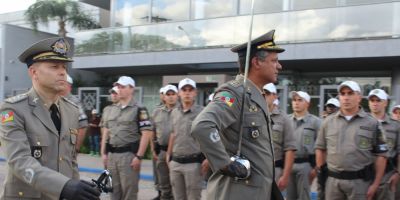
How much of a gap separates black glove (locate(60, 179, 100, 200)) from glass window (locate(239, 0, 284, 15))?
13.3 meters

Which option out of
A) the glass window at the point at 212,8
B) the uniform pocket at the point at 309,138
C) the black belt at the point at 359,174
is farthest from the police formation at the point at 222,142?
the glass window at the point at 212,8

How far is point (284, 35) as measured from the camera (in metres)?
13.7

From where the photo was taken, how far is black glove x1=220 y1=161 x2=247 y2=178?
9.37 ft

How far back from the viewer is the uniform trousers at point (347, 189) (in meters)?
4.73

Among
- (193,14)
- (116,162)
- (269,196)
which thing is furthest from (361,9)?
(269,196)

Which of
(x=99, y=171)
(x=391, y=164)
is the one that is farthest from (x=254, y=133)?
(x=99, y=171)

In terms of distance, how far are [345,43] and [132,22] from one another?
9653 millimetres

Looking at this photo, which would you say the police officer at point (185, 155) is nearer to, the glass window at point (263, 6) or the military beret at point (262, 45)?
the military beret at point (262, 45)

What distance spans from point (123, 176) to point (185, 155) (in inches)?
36.8

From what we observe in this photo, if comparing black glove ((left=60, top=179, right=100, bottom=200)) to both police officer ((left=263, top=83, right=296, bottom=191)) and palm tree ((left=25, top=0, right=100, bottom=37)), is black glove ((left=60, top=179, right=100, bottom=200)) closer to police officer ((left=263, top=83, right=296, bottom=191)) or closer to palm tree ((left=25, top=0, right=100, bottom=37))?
police officer ((left=263, top=83, right=296, bottom=191))

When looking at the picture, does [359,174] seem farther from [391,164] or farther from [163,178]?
[163,178]

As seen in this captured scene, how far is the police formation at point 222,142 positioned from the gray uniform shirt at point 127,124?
1 cm

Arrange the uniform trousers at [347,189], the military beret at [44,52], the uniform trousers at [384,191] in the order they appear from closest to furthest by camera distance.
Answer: the military beret at [44,52]
the uniform trousers at [347,189]
the uniform trousers at [384,191]

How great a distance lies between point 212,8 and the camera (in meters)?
16.3
